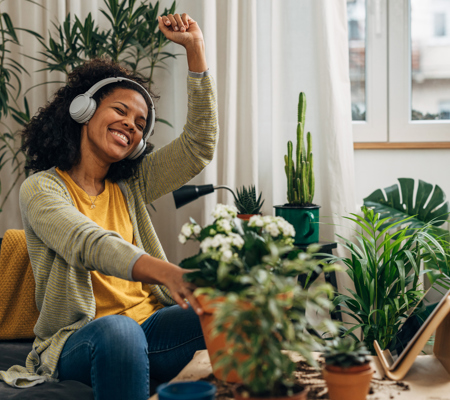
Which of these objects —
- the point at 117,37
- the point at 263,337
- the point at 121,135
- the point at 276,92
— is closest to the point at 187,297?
the point at 263,337

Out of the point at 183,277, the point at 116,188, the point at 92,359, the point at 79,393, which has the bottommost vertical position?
the point at 79,393

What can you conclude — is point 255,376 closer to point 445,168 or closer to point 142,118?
point 142,118

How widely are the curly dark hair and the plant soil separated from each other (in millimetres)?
893

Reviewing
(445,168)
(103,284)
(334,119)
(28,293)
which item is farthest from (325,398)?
(445,168)

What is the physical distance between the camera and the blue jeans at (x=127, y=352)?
1.12 metres

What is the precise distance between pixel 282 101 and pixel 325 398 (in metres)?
1.66

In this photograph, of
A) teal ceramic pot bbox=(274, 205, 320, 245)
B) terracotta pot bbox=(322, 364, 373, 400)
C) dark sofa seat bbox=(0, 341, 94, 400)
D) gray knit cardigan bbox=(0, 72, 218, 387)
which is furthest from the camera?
teal ceramic pot bbox=(274, 205, 320, 245)

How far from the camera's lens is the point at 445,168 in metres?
2.36

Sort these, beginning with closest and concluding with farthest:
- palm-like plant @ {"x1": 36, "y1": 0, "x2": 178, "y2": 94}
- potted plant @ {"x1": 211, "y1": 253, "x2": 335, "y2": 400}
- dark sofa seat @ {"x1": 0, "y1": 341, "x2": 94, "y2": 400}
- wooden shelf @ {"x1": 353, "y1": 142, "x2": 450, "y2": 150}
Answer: potted plant @ {"x1": 211, "y1": 253, "x2": 335, "y2": 400} < dark sofa seat @ {"x1": 0, "y1": 341, "x2": 94, "y2": 400} < palm-like plant @ {"x1": 36, "y1": 0, "x2": 178, "y2": 94} < wooden shelf @ {"x1": 353, "y1": 142, "x2": 450, "y2": 150}

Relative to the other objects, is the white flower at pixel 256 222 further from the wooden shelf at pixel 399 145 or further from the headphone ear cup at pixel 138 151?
the wooden shelf at pixel 399 145

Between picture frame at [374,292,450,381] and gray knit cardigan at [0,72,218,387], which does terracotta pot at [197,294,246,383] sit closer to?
gray knit cardigan at [0,72,218,387]

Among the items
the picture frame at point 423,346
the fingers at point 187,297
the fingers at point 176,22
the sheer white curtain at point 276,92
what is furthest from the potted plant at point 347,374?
the sheer white curtain at point 276,92

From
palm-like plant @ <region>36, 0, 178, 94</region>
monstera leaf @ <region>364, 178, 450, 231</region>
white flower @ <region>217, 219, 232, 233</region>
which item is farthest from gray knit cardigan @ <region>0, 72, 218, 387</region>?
monstera leaf @ <region>364, 178, 450, 231</region>

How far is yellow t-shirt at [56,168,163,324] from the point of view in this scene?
4.65 ft
